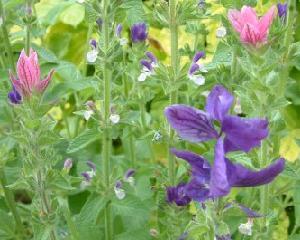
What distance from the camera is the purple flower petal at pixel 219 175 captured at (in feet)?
3.18

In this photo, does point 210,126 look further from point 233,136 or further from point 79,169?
point 79,169

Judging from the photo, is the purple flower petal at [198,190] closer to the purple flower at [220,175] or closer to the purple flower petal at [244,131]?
the purple flower at [220,175]

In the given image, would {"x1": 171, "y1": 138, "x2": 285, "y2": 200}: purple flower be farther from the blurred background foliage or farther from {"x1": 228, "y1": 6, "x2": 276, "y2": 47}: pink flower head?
the blurred background foliage

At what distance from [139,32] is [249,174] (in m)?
0.92

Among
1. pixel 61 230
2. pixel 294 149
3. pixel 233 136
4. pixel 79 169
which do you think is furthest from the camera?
pixel 294 149

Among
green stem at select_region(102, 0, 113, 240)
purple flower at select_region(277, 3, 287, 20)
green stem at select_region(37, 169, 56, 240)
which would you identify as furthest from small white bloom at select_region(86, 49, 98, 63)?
purple flower at select_region(277, 3, 287, 20)

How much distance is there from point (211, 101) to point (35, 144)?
0.52m

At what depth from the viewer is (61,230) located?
1823 millimetres

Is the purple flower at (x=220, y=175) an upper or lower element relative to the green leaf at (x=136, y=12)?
lower

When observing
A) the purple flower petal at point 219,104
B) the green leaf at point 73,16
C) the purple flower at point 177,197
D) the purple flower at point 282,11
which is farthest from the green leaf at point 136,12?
the green leaf at point 73,16

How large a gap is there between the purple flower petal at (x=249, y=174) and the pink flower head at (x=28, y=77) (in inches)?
20.3

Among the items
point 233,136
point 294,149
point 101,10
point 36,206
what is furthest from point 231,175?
point 294,149

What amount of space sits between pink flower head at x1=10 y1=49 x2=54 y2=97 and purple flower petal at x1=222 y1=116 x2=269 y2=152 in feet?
1.69

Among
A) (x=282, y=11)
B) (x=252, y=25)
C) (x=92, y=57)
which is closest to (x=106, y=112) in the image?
(x=92, y=57)
